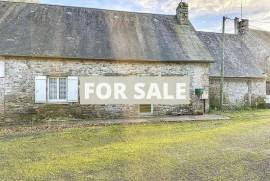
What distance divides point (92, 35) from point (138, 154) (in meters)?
11.2

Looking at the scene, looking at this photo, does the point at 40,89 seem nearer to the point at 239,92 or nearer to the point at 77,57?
the point at 77,57

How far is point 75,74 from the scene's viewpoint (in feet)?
56.1

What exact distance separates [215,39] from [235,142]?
17.1 metres

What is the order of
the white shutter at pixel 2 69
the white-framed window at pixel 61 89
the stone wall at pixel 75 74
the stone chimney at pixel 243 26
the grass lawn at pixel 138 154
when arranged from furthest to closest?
1. the stone chimney at pixel 243 26
2. the white-framed window at pixel 61 89
3. the stone wall at pixel 75 74
4. the white shutter at pixel 2 69
5. the grass lawn at pixel 138 154

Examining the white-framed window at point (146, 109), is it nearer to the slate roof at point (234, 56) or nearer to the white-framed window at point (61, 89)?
the white-framed window at point (61, 89)

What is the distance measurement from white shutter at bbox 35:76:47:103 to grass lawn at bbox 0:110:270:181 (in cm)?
326

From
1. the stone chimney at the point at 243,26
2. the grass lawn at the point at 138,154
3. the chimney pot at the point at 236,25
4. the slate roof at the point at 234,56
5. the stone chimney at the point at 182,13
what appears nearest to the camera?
the grass lawn at the point at 138,154

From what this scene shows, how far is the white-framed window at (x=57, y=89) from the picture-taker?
1694 centimetres

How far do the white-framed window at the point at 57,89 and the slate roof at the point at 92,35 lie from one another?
1.28 m

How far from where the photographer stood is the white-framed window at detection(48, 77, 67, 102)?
1694 cm

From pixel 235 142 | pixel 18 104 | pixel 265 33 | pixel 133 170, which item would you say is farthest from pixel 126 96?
pixel 265 33

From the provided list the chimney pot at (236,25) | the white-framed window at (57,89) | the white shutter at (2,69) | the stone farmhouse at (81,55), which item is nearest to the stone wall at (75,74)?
the stone farmhouse at (81,55)

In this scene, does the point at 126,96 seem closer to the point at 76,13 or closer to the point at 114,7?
the point at 76,13

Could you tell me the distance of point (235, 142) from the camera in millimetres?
10789
